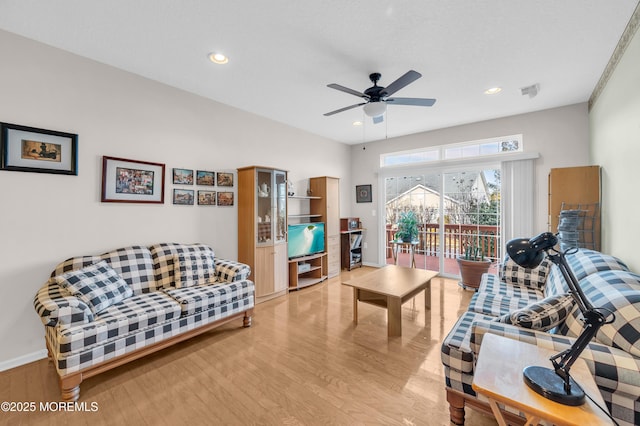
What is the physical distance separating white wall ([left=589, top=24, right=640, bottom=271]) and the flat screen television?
3.73 m

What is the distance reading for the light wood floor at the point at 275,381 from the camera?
5.65 feet

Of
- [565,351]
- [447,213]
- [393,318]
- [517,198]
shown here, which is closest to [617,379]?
[565,351]

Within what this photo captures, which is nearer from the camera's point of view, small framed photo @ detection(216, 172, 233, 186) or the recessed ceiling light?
the recessed ceiling light

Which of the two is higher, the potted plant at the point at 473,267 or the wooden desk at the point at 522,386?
the wooden desk at the point at 522,386

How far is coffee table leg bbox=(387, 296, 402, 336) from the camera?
8.88ft

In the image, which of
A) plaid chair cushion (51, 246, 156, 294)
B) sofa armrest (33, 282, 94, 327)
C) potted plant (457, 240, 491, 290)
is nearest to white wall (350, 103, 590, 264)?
potted plant (457, 240, 491, 290)

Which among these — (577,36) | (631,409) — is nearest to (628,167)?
(577,36)

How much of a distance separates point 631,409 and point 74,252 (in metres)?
4.08

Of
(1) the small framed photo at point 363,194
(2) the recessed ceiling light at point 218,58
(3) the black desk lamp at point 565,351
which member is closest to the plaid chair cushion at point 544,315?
(3) the black desk lamp at point 565,351

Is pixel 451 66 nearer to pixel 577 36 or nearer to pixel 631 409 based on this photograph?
pixel 577 36

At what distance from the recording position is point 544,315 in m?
1.57

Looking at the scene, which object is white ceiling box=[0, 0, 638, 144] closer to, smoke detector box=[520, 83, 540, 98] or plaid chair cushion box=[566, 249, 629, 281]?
smoke detector box=[520, 83, 540, 98]

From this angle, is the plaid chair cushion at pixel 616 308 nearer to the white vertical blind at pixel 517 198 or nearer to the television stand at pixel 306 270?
the white vertical blind at pixel 517 198

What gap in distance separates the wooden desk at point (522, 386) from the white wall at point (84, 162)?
3361 millimetres
